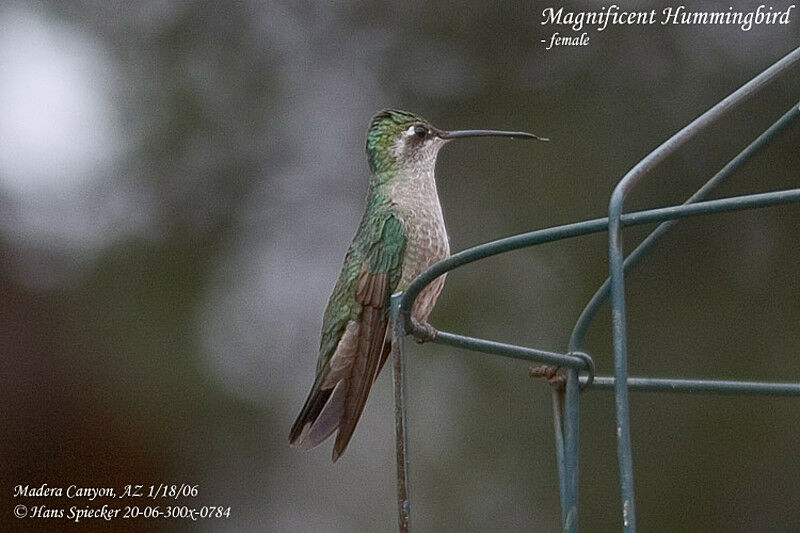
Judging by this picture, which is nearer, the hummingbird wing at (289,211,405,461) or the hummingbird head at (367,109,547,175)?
the hummingbird wing at (289,211,405,461)

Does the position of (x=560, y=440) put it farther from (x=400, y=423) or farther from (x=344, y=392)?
(x=344, y=392)

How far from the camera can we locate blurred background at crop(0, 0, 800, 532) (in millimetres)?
5078

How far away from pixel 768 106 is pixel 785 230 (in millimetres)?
581

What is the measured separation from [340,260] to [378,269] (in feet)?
8.49

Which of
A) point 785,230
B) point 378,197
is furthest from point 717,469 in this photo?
point 378,197

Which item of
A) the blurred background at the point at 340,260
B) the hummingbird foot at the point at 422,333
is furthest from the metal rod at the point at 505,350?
the blurred background at the point at 340,260

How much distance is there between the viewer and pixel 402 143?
370cm

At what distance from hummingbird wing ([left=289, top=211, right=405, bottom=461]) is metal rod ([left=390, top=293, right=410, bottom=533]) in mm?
672

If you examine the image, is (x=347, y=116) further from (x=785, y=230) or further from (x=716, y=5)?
(x=785, y=230)

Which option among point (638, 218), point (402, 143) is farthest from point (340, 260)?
point (638, 218)

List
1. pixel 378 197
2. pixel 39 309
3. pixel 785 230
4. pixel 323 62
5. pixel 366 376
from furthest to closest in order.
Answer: pixel 323 62 → pixel 39 309 → pixel 785 230 → pixel 378 197 → pixel 366 376

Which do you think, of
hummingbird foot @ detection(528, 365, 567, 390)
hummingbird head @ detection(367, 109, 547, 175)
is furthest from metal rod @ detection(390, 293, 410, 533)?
hummingbird head @ detection(367, 109, 547, 175)

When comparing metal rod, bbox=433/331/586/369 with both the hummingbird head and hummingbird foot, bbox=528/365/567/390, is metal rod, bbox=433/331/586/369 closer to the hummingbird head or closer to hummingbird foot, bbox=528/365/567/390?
hummingbird foot, bbox=528/365/567/390

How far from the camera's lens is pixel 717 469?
489 centimetres
